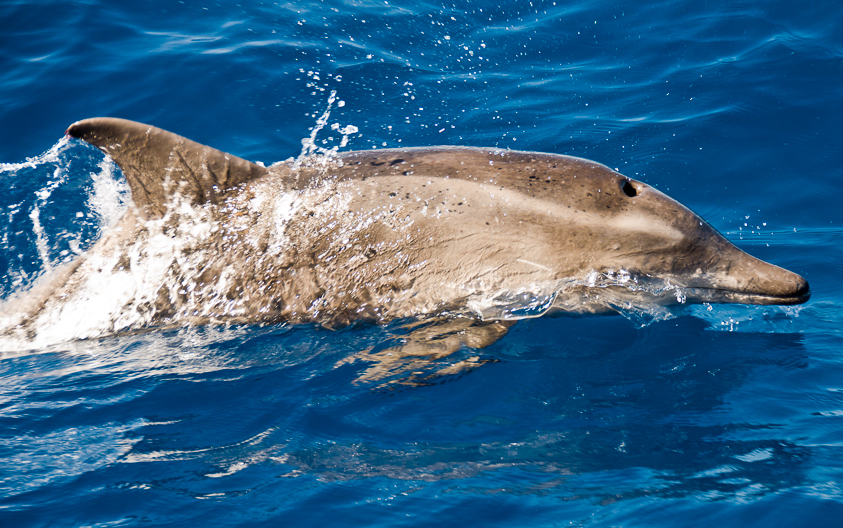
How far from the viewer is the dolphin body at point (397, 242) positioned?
5137mm

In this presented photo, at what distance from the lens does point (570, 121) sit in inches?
386

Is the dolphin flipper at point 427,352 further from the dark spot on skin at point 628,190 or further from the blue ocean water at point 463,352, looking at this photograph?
the dark spot on skin at point 628,190

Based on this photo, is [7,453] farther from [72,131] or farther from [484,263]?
[484,263]

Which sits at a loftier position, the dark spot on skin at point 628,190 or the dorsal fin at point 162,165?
the dorsal fin at point 162,165

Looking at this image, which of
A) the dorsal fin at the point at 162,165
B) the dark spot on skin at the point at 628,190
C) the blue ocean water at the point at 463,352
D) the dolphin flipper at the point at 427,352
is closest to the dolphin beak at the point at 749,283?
the blue ocean water at the point at 463,352

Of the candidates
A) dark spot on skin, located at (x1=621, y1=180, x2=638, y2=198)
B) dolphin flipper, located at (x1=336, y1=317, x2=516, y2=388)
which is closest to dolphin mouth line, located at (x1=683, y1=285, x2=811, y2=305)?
dark spot on skin, located at (x1=621, y1=180, x2=638, y2=198)

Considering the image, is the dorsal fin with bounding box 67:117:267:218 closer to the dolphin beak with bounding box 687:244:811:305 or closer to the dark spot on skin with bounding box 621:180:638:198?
the dark spot on skin with bounding box 621:180:638:198

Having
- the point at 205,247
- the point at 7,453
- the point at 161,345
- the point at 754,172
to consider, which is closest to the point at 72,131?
the point at 205,247

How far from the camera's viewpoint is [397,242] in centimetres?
522

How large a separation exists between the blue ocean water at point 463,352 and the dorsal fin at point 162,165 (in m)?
1.06

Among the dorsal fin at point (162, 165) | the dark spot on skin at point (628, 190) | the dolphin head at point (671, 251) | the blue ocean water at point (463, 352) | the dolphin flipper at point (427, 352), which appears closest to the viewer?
the blue ocean water at point (463, 352)

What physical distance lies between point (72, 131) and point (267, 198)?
4.72 ft

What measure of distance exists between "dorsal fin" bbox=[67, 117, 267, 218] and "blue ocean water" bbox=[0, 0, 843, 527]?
1.06m

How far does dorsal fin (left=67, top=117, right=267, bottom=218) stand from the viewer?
5375 mm
